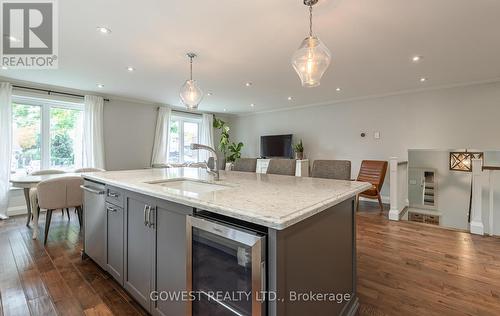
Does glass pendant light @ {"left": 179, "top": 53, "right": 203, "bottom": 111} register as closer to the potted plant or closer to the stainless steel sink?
the stainless steel sink

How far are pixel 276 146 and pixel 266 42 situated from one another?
424 cm

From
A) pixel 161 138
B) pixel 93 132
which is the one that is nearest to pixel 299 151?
pixel 161 138

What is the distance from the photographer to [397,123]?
4.85 m

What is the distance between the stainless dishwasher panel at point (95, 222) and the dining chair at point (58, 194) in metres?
0.83

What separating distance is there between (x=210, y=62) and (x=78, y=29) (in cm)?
145

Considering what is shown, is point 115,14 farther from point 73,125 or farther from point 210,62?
point 73,125

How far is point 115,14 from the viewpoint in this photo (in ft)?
6.69

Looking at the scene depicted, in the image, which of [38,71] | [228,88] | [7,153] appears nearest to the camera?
[38,71]

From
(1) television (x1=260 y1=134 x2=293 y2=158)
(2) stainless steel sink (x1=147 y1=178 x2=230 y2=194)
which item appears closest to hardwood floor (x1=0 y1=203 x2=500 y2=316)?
(2) stainless steel sink (x1=147 y1=178 x2=230 y2=194)

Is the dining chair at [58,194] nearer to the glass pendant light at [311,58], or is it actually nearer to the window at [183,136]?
the glass pendant light at [311,58]

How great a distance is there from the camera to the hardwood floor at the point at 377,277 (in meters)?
1.71

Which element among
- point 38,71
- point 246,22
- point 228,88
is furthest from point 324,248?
point 38,71

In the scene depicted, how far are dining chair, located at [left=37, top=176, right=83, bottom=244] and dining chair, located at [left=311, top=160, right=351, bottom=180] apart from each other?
2998mm

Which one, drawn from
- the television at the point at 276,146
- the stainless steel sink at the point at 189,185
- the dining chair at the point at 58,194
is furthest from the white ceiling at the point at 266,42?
the television at the point at 276,146
